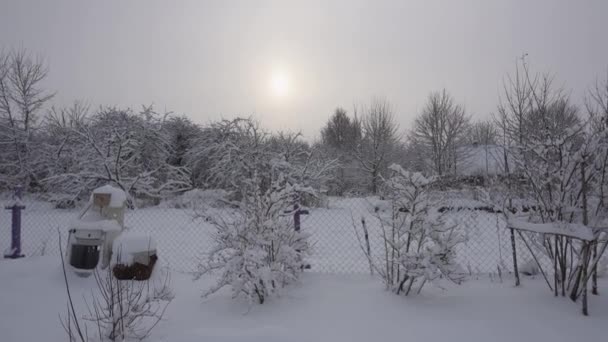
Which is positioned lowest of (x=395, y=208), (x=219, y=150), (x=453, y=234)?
(x=453, y=234)

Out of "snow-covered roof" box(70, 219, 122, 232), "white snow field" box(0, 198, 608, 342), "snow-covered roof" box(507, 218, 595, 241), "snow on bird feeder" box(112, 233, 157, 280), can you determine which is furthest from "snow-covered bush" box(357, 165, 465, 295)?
"snow-covered roof" box(70, 219, 122, 232)

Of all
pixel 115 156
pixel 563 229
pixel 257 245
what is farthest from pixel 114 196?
pixel 115 156

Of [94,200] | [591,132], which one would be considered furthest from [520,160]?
[94,200]

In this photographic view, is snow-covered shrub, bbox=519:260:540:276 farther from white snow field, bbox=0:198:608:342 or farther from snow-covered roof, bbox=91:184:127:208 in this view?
snow-covered roof, bbox=91:184:127:208

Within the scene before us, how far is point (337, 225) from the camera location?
428 inches

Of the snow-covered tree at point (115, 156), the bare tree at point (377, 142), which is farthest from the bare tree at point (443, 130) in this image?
the snow-covered tree at point (115, 156)

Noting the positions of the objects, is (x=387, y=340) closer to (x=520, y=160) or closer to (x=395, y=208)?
(x=395, y=208)

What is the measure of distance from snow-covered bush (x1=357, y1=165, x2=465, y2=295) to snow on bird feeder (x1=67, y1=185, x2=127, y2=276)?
339 cm

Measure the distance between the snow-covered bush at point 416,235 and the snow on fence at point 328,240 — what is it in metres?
0.22

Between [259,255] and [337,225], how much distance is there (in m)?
7.92

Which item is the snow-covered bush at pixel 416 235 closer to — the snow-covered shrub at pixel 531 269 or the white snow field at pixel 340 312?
the white snow field at pixel 340 312

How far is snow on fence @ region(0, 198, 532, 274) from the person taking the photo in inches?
179

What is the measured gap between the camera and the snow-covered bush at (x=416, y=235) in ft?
10.4

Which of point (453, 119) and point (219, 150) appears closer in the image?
point (219, 150)
